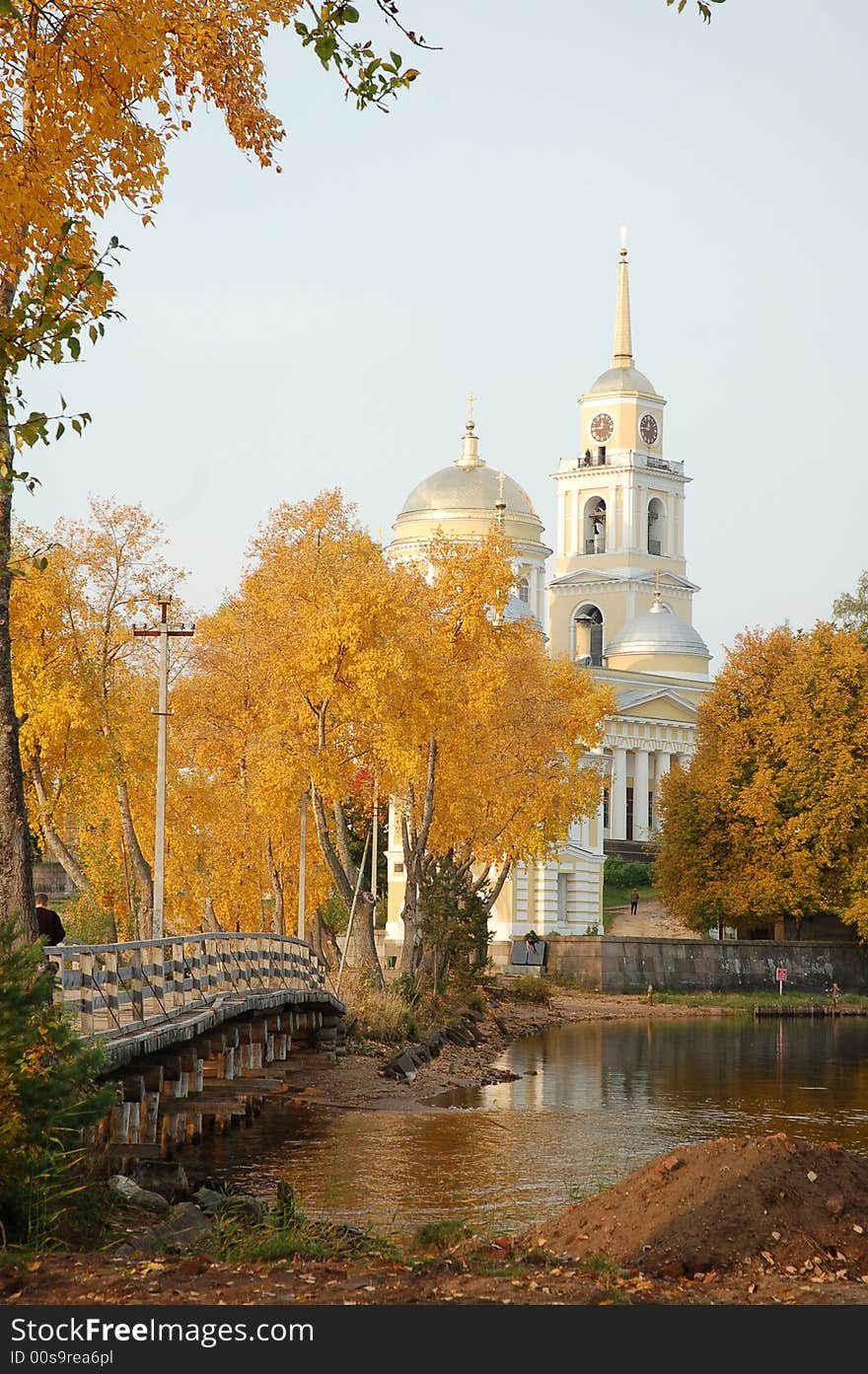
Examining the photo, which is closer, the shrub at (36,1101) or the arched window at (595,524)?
the shrub at (36,1101)

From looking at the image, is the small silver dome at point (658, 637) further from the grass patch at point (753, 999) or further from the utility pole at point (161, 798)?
the utility pole at point (161, 798)

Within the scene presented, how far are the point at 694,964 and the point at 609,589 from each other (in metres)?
54.7

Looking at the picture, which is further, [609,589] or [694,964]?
[609,589]

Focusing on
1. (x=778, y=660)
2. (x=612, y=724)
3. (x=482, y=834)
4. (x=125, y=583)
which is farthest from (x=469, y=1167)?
(x=612, y=724)

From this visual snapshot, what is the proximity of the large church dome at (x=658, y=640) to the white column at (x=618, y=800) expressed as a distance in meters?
8.61

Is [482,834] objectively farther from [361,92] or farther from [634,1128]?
[361,92]

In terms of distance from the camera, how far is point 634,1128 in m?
28.4

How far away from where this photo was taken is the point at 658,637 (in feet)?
373

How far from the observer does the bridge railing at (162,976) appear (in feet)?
62.0

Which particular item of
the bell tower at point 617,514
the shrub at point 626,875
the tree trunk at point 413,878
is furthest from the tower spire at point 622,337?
the tree trunk at point 413,878

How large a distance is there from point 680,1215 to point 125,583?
2625cm

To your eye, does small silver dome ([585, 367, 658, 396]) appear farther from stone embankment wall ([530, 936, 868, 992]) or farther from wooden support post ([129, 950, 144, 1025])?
wooden support post ([129, 950, 144, 1025])

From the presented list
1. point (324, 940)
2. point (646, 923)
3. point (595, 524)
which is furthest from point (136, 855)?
point (595, 524)

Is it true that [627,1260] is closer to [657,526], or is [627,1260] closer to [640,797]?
[640,797]
